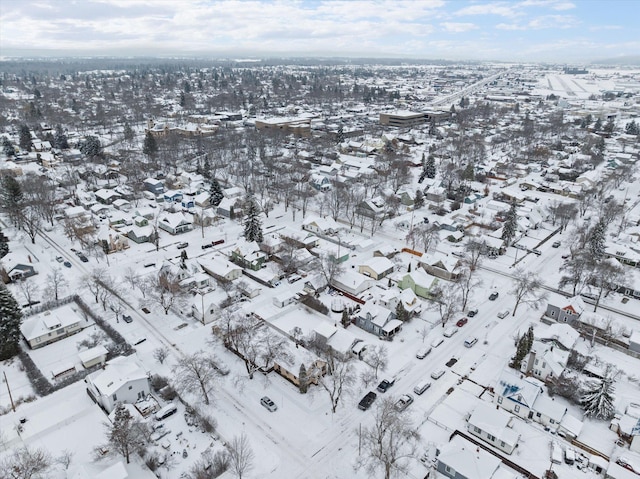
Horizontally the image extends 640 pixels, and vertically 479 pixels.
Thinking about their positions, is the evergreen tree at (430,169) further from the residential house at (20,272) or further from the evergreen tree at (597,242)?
the residential house at (20,272)

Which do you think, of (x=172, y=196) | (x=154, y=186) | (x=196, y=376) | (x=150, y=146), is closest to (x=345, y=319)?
(x=196, y=376)

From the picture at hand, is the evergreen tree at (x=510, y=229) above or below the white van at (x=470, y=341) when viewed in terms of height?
above

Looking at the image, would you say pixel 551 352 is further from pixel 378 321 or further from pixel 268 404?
pixel 268 404

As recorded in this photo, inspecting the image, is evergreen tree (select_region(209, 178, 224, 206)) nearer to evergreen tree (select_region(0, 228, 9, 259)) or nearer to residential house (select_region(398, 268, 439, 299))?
evergreen tree (select_region(0, 228, 9, 259))

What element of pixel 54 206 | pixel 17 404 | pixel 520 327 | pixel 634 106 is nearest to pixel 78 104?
pixel 54 206

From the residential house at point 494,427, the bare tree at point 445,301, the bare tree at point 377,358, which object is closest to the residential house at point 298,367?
the bare tree at point 377,358

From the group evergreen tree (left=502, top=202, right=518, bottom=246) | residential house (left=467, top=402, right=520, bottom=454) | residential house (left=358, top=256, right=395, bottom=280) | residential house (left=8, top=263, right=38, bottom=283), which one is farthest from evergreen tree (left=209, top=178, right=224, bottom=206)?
residential house (left=467, top=402, right=520, bottom=454)

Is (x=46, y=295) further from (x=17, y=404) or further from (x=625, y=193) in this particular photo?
(x=625, y=193)
